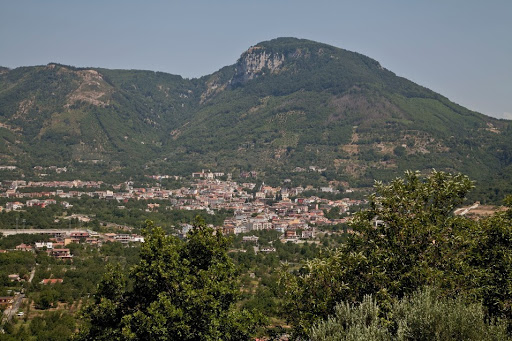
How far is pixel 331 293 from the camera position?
1525cm

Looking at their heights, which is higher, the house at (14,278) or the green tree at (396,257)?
the green tree at (396,257)

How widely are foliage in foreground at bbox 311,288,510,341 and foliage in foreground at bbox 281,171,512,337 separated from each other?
0.59m

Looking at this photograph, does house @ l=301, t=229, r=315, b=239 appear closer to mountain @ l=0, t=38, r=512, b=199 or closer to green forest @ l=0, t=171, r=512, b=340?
mountain @ l=0, t=38, r=512, b=199

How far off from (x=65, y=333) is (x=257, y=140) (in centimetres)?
13423

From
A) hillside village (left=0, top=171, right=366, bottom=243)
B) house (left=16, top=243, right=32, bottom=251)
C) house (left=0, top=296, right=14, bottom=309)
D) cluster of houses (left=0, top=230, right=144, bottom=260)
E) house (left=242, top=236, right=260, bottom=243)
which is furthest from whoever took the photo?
hillside village (left=0, top=171, right=366, bottom=243)

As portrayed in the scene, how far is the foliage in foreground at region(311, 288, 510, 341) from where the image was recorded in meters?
11.2

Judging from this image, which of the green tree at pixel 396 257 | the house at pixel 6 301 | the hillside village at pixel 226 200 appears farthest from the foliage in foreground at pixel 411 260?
the hillside village at pixel 226 200

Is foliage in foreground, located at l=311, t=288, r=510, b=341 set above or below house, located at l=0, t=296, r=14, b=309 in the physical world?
above

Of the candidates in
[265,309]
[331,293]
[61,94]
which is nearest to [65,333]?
[265,309]

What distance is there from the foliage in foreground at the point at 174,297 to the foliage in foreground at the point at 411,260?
1.86m

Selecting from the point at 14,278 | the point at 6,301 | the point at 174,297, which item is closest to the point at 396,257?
the point at 174,297

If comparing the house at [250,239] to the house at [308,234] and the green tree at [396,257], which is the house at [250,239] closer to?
the house at [308,234]

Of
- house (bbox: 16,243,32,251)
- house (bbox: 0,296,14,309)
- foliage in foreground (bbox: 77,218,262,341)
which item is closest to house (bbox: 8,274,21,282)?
house (bbox: 0,296,14,309)

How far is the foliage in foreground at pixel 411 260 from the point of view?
46.7 ft
